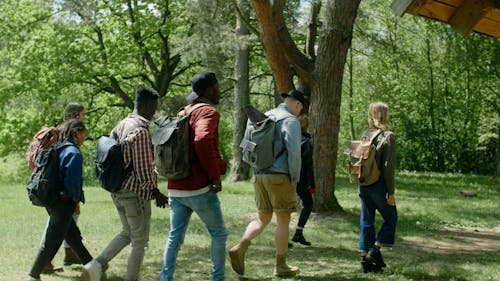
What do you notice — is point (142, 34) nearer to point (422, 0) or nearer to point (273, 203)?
point (273, 203)

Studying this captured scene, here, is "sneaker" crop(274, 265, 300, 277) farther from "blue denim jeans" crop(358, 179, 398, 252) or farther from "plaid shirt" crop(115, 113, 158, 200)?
"plaid shirt" crop(115, 113, 158, 200)

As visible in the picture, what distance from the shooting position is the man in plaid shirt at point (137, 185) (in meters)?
6.43

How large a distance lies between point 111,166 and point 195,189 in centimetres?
85

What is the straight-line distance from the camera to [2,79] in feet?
102

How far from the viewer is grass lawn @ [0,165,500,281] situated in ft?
25.9

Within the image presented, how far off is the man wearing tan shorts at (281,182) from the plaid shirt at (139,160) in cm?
137

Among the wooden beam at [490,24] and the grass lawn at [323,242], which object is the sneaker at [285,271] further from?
the wooden beam at [490,24]

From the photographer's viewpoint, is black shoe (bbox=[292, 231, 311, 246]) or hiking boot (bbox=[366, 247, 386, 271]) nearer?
hiking boot (bbox=[366, 247, 386, 271])

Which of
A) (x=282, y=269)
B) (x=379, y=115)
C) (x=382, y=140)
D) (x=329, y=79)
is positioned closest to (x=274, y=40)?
(x=329, y=79)

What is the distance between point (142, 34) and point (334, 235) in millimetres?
21825

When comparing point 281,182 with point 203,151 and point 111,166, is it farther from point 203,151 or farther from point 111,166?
point 111,166

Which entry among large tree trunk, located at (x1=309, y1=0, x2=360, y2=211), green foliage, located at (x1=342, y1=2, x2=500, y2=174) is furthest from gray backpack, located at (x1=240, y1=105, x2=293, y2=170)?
green foliage, located at (x1=342, y1=2, x2=500, y2=174)

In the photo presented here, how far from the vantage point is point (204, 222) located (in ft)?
21.0

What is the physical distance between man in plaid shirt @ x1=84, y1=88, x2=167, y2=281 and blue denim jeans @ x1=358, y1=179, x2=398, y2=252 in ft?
8.09
